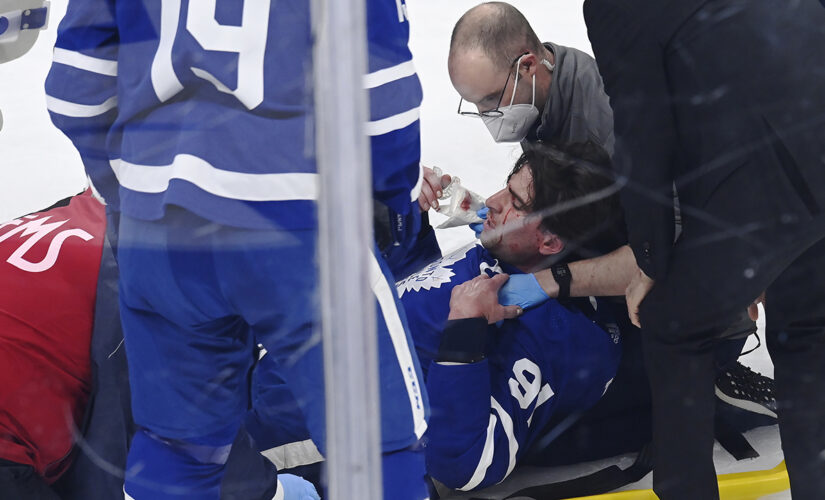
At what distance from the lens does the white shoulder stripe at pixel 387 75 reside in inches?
31.3

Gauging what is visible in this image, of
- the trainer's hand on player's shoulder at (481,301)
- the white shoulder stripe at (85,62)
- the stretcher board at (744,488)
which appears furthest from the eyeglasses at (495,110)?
the stretcher board at (744,488)

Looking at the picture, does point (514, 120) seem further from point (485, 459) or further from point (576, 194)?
point (485, 459)

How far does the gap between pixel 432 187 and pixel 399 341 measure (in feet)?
1.00

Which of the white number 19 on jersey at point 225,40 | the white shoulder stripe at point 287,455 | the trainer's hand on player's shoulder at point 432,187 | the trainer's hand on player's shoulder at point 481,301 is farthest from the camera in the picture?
the trainer's hand on player's shoulder at point 481,301

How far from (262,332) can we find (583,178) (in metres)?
0.50

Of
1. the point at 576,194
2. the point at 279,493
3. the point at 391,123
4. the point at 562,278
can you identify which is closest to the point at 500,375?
the point at 562,278

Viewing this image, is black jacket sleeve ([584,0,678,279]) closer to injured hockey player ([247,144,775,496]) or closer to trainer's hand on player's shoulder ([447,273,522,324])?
injured hockey player ([247,144,775,496])

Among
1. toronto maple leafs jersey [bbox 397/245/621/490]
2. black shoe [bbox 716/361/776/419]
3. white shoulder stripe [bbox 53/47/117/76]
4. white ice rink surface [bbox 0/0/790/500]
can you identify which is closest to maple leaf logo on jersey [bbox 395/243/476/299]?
toronto maple leafs jersey [bbox 397/245/621/490]

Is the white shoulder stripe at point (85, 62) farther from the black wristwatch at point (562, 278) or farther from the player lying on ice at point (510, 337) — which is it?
the black wristwatch at point (562, 278)

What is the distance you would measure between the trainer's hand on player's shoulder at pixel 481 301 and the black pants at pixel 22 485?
19.8 inches

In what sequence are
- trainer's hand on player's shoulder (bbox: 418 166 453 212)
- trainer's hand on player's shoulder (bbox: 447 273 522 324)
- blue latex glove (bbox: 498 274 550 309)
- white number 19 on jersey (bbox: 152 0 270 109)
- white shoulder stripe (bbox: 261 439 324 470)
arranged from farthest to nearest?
1. blue latex glove (bbox: 498 274 550 309)
2. trainer's hand on player's shoulder (bbox: 447 273 522 324)
3. trainer's hand on player's shoulder (bbox: 418 166 453 212)
4. white shoulder stripe (bbox: 261 439 324 470)
5. white number 19 on jersey (bbox: 152 0 270 109)

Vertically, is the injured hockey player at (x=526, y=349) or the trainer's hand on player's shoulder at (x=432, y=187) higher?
the trainer's hand on player's shoulder at (x=432, y=187)

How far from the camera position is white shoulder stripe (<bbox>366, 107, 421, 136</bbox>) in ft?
2.65

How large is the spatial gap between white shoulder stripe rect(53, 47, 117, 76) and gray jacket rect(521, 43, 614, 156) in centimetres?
55
